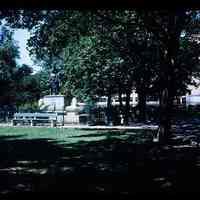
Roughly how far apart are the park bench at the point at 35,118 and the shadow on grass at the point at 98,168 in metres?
12.4

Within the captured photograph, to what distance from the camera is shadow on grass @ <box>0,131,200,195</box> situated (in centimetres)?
818

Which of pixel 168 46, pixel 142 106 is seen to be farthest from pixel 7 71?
pixel 168 46

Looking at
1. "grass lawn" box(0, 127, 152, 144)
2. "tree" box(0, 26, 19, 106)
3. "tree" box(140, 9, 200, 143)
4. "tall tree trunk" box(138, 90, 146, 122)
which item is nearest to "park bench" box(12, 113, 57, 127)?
"grass lawn" box(0, 127, 152, 144)

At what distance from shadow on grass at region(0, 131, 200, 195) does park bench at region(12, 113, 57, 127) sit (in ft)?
40.8

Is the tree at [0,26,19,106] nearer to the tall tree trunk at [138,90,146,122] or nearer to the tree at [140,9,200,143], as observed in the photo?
the tall tree trunk at [138,90,146,122]

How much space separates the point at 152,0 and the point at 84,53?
2750cm

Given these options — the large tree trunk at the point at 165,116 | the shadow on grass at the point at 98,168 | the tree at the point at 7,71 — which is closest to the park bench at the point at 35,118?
the shadow on grass at the point at 98,168

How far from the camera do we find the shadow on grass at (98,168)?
8.18 meters

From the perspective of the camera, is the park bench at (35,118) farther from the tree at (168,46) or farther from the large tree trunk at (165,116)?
the tree at (168,46)

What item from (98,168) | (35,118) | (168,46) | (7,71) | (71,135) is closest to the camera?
(98,168)

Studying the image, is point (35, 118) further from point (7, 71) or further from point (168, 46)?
point (7, 71)

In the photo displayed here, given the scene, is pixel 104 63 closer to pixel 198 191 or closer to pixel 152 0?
pixel 198 191

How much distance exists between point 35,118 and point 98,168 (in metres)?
19.6

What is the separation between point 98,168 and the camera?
1048cm
